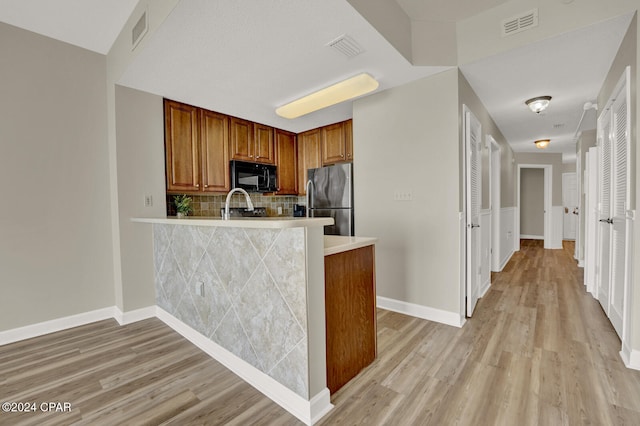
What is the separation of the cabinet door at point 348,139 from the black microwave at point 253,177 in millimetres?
1120

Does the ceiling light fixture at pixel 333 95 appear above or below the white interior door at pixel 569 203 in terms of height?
above

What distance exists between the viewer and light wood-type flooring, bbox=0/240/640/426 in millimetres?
1530

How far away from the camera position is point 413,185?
2871 mm

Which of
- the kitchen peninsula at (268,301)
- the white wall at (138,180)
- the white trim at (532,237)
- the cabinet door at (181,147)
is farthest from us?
the white trim at (532,237)

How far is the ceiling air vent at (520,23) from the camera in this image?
218cm

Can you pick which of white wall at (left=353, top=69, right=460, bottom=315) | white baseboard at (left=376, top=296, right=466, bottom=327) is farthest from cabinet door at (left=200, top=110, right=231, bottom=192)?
white baseboard at (left=376, top=296, right=466, bottom=327)

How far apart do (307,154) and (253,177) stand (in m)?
1.02

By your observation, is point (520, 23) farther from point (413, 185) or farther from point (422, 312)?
point (422, 312)

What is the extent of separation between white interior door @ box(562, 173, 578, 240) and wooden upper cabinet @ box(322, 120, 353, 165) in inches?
313

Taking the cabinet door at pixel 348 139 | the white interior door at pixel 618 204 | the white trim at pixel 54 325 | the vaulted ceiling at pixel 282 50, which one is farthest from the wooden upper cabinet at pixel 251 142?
the white interior door at pixel 618 204

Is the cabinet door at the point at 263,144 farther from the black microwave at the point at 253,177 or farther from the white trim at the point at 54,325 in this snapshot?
the white trim at the point at 54,325

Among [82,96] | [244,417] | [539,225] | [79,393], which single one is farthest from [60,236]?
[539,225]

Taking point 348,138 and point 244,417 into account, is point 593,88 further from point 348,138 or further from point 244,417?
point 244,417

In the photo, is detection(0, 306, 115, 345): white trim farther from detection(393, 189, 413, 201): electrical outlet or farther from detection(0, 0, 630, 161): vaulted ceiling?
detection(393, 189, 413, 201): electrical outlet
